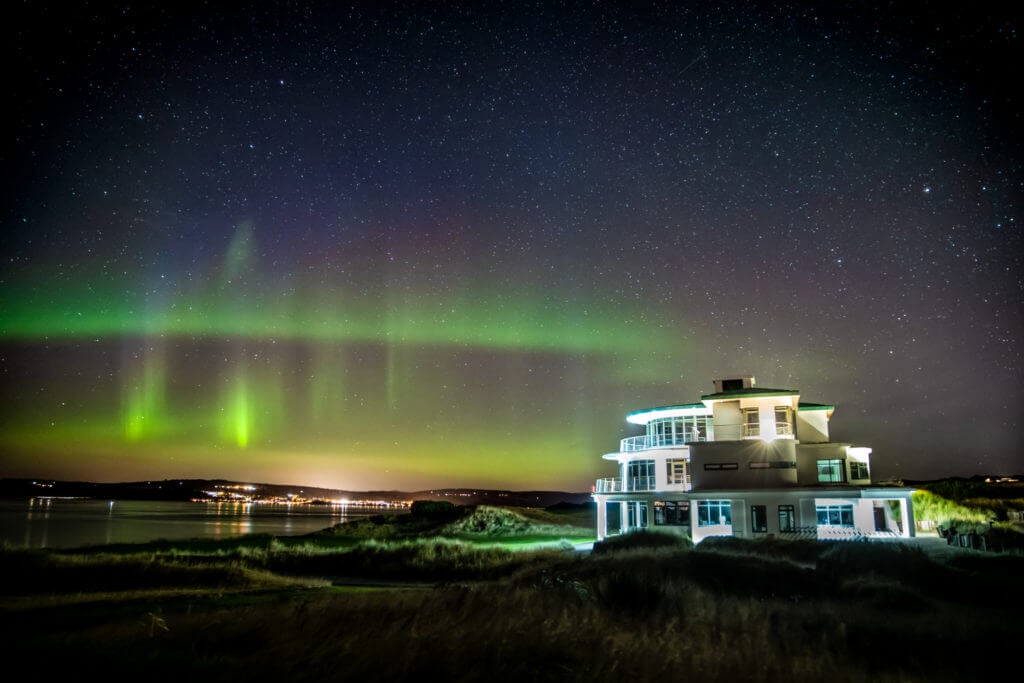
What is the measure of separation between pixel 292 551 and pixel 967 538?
28988mm

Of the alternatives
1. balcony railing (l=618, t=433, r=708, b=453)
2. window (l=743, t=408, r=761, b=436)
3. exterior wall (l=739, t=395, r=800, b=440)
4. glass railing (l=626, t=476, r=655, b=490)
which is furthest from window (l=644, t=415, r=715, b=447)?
exterior wall (l=739, t=395, r=800, b=440)

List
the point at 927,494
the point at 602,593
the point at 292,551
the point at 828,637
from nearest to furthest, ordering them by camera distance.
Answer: the point at 828,637 → the point at 602,593 → the point at 292,551 → the point at 927,494

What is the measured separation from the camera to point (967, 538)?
28562 millimetres

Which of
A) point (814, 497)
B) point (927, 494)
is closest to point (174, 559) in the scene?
point (814, 497)

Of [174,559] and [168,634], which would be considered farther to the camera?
[174,559]

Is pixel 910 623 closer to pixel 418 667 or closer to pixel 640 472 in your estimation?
pixel 418 667

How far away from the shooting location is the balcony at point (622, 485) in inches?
1593

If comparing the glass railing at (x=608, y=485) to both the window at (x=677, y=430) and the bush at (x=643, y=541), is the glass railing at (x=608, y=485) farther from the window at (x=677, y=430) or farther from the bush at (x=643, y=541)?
the bush at (x=643, y=541)

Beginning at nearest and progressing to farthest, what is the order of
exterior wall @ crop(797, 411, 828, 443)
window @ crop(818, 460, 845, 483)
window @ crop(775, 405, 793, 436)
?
window @ crop(775, 405, 793, 436) → window @ crop(818, 460, 845, 483) → exterior wall @ crop(797, 411, 828, 443)

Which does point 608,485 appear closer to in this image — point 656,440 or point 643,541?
point 656,440

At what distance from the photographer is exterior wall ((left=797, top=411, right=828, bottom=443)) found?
1529 inches

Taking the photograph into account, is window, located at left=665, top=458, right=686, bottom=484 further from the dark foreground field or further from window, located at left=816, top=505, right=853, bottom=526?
the dark foreground field

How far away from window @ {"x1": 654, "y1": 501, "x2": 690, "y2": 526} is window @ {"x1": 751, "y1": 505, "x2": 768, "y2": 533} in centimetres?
412

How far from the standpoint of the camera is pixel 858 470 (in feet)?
127
